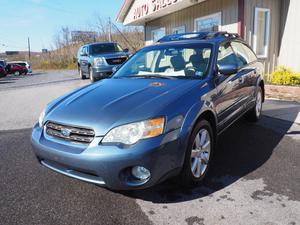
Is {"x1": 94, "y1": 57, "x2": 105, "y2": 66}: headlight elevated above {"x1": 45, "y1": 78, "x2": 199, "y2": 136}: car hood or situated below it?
above

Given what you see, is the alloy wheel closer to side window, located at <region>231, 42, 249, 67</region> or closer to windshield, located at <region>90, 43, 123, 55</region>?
side window, located at <region>231, 42, 249, 67</region>

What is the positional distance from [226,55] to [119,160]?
258cm

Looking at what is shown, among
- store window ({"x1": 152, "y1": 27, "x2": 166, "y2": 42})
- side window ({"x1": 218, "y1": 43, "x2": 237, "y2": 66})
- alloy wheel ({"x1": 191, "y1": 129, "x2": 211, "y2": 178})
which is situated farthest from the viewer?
store window ({"x1": 152, "y1": 27, "x2": 166, "y2": 42})

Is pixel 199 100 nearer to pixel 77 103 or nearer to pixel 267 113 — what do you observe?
pixel 77 103

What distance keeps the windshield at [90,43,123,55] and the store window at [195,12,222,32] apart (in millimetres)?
3778

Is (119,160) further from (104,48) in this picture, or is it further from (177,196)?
(104,48)

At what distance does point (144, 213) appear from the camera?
276 cm

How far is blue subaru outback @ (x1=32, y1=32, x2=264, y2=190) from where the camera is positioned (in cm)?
257

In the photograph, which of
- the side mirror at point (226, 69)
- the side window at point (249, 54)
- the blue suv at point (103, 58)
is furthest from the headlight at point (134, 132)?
the blue suv at point (103, 58)

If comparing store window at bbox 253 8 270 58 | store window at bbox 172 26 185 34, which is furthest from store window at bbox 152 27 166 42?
store window at bbox 253 8 270 58

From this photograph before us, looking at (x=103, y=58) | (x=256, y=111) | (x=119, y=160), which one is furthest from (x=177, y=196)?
(x=103, y=58)

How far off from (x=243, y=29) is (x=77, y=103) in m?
7.72

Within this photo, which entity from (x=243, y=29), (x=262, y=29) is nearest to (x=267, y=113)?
(x=243, y=29)

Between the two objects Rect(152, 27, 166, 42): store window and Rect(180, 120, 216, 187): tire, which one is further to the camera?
Rect(152, 27, 166, 42): store window
